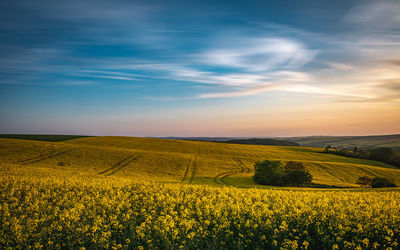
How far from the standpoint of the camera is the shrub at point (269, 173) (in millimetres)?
43094

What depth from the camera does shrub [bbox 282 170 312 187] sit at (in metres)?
43.7

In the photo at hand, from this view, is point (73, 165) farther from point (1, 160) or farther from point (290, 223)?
point (290, 223)

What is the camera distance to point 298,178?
44.0m

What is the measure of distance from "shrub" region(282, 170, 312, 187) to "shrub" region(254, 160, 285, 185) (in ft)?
4.77

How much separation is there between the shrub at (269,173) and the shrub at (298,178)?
4.77 feet

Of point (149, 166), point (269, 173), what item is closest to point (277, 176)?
point (269, 173)

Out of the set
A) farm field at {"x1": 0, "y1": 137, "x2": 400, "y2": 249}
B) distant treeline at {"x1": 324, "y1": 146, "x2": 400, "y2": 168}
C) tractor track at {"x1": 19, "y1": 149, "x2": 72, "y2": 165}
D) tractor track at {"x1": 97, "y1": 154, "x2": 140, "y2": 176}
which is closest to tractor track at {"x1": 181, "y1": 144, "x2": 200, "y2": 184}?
tractor track at {"x1": 97, "y1": 154, "x2": 140, "y2": 176}

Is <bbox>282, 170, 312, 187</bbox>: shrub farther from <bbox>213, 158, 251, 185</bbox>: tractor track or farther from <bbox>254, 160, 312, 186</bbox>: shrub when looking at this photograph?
<bbox>213, 158, 251, 185</bbox>: tractor track

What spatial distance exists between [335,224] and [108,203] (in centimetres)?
995

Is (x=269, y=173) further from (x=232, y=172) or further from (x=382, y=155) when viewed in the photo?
(x=382, y=155)

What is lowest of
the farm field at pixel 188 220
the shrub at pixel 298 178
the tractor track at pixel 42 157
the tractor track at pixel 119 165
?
the shrub at pixel 298 178

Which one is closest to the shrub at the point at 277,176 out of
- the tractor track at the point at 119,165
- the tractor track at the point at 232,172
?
the tractor track at the point at 232,172

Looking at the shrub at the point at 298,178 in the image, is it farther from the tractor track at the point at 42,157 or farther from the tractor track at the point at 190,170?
the tractor track at the point at 42,157

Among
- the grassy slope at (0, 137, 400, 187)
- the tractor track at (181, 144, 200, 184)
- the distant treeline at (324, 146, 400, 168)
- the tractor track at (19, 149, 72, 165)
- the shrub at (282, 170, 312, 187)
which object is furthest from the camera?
the distant treeline at (324, 146, 400, 168)
